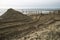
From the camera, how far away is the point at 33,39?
20.9 ft

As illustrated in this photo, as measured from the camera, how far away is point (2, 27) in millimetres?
7410

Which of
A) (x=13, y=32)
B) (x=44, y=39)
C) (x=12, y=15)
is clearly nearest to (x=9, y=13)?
(x=12, y=15)

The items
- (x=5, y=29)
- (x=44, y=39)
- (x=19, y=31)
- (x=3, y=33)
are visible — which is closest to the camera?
(x=44, y=39)

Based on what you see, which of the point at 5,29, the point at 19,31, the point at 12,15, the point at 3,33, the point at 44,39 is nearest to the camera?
the point at 44,39

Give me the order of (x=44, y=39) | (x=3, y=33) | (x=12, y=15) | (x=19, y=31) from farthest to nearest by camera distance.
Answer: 1. (x=12, y=15)
2. (x=19, y=31)
3. (x=3, y=33)
4. (x=44, y=39)

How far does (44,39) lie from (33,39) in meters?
0.52

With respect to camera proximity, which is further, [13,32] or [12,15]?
[12,15]

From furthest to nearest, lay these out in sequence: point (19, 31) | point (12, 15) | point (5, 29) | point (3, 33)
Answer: point (12, 15) → point (19, 31) → point (5, 29) → point (3, 33)

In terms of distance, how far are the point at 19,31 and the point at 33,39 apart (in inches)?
70.1

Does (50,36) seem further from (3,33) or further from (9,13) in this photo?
(9,13)

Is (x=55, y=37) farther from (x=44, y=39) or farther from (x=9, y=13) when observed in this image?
(x=9, y=13)

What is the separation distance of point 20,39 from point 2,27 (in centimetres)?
152

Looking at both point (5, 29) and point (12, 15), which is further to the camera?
point (12, 15)

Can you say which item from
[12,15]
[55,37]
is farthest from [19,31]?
[12,15]
